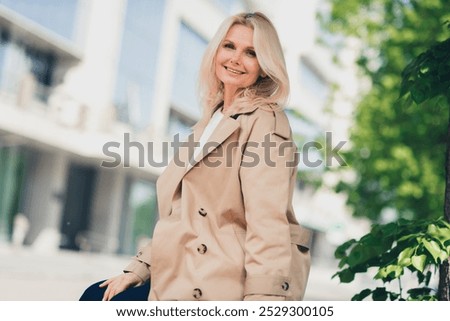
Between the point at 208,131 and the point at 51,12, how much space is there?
70.3 ft

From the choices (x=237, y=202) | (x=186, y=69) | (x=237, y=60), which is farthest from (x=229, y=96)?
(x=186, y=69)

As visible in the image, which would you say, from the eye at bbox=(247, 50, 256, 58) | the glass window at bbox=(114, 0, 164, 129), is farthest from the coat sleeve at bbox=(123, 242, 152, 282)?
the glass window at bbox=(114, 0, 164, 129)

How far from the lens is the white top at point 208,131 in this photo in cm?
212

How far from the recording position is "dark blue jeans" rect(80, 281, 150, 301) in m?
2.18

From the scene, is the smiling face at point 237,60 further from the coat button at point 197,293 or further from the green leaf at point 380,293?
the green leaf at point 380,293

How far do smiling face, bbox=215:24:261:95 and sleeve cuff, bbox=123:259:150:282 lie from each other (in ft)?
2.15

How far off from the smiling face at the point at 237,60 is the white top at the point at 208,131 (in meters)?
0.09

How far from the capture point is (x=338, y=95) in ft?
50.5

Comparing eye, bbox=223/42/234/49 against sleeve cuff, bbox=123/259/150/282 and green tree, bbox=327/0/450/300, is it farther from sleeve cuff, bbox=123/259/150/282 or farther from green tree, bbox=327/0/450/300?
green tree, bbox=327/0/450/300

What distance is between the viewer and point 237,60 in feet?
7.31

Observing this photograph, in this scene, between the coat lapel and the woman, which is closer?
the woman

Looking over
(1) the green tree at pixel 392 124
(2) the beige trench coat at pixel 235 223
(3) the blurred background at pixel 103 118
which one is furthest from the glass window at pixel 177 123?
(2) the beige trench coat at pixel 235 223
